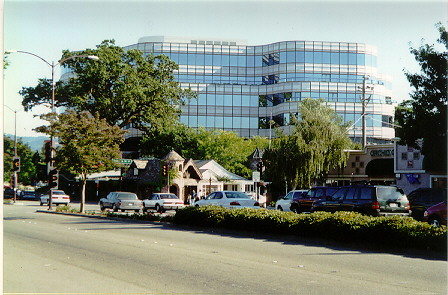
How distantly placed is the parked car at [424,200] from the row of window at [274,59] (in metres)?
55.7

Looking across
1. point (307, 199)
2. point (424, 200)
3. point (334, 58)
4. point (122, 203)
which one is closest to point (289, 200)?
point (307, 199)

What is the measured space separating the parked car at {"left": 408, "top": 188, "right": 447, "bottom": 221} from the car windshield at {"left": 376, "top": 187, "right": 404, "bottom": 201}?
3.80 meters

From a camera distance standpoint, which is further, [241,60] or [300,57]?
[241,60]

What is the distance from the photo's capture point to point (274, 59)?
8081 centimetres

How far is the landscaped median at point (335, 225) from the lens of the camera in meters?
14.5

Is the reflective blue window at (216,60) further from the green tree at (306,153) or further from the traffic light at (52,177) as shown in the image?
the traffic light at (52,177)

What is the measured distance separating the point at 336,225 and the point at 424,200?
10.1 metres

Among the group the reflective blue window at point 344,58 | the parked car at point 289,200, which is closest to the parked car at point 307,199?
the parked car at point 289,200

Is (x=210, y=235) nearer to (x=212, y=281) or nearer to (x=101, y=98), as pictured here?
(x=212, y=281)

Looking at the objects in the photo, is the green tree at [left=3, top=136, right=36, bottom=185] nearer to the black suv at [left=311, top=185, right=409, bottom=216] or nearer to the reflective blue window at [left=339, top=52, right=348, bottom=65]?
the reflective blue window at [left=339, top=52, right=348, bottom=65]

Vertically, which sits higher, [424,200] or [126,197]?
[424,200]

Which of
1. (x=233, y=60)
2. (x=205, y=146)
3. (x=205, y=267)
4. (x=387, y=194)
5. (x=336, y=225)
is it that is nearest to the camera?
(x=205, y=267)

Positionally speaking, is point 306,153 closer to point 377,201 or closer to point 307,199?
point 307,199

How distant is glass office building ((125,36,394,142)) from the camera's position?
77.3 m
